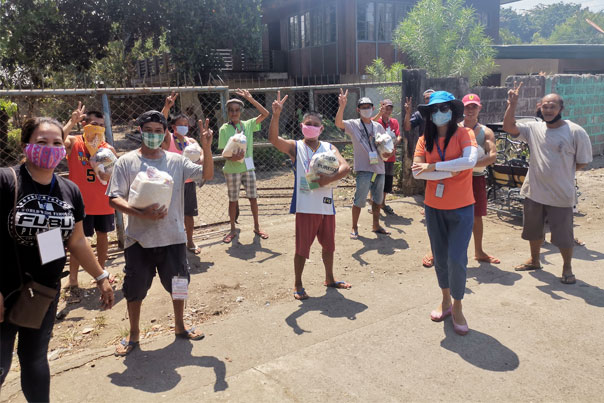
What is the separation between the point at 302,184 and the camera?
187 inches

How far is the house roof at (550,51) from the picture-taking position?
17.0 meters

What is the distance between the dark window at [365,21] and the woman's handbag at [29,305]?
1688cm

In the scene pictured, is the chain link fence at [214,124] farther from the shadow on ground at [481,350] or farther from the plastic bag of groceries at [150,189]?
the shadow on ground at [481,350]

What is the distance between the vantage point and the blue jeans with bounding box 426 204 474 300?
4.09 metres

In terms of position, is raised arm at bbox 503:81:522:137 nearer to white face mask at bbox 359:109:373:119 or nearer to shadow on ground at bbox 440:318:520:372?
white face mask at bbox 359:109:373:119

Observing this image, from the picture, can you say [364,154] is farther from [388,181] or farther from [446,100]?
[446,100]

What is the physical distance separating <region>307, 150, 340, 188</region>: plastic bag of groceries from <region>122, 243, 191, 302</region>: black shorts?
4.73 ft

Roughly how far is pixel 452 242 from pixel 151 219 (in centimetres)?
244

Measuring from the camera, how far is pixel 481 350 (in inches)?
151

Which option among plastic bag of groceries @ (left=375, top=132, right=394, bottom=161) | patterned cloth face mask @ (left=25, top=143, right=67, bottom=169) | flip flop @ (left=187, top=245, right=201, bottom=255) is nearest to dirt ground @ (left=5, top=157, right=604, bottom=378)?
flip flop @ (left=187, top=245, right=201, bottom=255)

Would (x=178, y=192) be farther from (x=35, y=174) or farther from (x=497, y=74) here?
(x=497, y=74)

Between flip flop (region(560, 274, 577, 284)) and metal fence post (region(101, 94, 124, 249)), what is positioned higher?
metal fence post (region(101, 94, 124, 249))

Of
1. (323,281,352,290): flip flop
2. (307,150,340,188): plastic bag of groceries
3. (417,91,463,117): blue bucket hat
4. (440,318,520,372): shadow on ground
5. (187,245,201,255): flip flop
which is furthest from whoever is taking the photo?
(187,245,201,255): flip flop

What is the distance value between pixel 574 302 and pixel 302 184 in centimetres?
283
